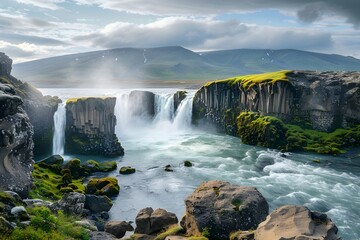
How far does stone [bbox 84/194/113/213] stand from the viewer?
3884 centimetres

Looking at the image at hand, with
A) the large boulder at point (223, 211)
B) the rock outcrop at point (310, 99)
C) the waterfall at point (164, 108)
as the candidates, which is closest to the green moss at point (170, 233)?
the large boulder at point (223, 211)

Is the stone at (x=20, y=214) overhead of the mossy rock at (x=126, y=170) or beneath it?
overhead

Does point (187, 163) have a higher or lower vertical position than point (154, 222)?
lower

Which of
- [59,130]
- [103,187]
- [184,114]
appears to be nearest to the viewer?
[103,187]

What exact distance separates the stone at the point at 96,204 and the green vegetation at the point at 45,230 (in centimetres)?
1502

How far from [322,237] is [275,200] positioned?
A: 28291mm

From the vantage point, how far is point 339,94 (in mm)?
82625

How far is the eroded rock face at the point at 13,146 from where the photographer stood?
3186 centimetres

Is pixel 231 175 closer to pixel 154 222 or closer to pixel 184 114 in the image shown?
pixel 154 222

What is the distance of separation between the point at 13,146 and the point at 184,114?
238 feet

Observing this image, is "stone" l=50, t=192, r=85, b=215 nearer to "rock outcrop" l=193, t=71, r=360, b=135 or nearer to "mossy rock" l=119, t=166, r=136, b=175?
"mossy rock" l=119, t=166, r=136, b=175

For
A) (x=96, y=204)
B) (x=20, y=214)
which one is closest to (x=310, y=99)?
(x=96, y=204)

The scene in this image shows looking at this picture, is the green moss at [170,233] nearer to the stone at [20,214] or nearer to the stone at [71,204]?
the stone at [20,214]

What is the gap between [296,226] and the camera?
17.8 m
